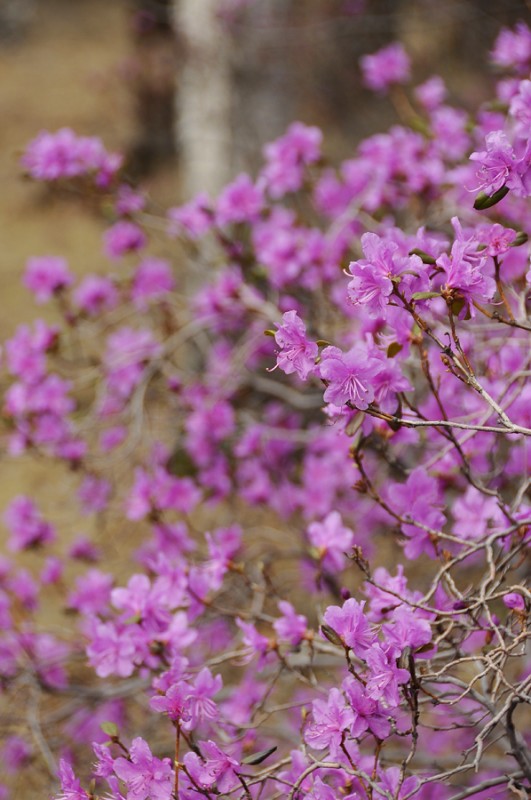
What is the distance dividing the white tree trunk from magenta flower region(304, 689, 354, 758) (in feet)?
10.7

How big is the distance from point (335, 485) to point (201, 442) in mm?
433

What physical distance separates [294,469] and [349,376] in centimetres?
156

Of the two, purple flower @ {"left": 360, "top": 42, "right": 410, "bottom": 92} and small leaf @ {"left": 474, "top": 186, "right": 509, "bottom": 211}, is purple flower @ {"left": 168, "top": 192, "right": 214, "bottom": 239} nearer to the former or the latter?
purple flower @ {"left": 360, "top": 42, "right": 410, "bottom": 92}

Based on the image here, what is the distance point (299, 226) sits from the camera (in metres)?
2.60

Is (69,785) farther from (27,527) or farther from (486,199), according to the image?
(27,527)

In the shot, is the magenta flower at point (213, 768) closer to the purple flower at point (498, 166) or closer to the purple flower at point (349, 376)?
the purple flower at point (349, 376)

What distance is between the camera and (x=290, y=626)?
142cm

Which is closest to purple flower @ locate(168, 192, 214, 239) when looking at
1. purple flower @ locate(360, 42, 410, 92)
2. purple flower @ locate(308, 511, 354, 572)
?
purple flower @ locate(360, 42, 410, 92)

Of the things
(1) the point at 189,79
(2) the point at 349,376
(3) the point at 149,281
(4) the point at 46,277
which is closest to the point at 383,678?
(2) the point at 349,376

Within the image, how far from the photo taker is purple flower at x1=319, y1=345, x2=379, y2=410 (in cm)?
110

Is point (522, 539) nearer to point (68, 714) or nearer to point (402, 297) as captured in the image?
point (402, 297)

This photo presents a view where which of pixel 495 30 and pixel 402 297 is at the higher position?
pixel 402 297

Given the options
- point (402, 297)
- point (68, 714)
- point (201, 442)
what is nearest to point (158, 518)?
point (201, 442)

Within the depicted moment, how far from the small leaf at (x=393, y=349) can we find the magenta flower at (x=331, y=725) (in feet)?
1.71
